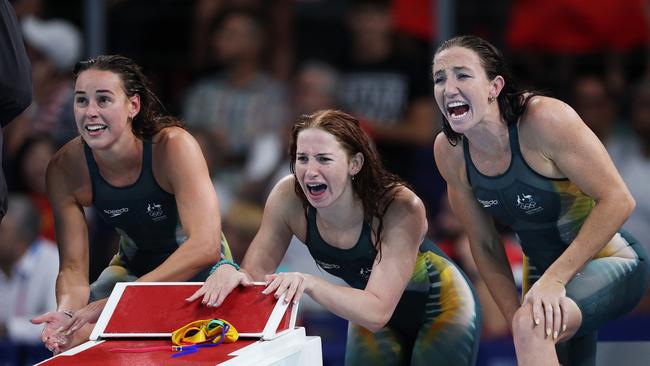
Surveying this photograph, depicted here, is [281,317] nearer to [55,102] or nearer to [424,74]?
[424,74]

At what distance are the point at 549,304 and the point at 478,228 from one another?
64cm

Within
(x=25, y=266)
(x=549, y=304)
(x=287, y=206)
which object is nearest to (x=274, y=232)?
(x=287, y=206)

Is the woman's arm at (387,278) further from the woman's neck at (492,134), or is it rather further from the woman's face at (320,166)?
the woman's neck at (492,134)

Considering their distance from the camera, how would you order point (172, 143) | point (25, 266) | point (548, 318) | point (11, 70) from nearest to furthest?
point (11, 70), point (548, 318), point (172, 143), point (25, 266)

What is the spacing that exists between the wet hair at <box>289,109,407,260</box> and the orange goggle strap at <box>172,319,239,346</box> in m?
0.80

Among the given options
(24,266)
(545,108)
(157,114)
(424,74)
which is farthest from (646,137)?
(24,266)

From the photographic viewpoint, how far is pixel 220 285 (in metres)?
4.09

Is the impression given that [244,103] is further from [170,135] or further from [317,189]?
[317,189]

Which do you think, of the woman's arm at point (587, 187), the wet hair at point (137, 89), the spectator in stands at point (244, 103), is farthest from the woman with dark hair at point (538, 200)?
the spectator in stands at point (244, 103)

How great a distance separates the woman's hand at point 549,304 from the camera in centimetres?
396

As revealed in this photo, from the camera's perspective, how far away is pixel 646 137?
6.97m

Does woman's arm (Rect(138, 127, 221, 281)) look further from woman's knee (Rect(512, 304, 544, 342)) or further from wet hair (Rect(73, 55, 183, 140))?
woman's knee (Rect(512, 304, 544, 342))

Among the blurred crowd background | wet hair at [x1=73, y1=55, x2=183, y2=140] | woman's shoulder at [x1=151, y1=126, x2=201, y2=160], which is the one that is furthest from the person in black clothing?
the blurred crowd background

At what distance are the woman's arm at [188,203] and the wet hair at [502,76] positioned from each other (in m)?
1.14
